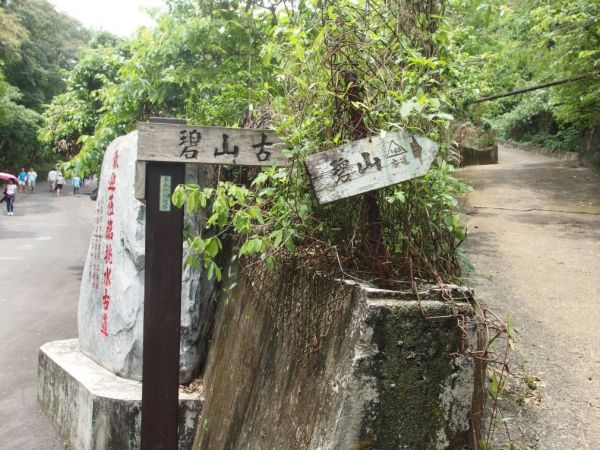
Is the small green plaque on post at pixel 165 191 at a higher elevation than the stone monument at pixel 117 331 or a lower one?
higher

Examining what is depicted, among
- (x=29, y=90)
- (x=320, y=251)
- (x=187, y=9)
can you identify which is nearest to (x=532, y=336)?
(x=320, y=251)

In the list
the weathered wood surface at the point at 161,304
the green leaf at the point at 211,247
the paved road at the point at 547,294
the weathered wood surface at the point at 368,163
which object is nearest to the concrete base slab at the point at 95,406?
the weathered wood surface at the point at 161,304

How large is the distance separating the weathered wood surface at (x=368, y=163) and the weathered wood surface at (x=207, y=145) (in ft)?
3.34

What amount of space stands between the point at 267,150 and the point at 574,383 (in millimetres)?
2703

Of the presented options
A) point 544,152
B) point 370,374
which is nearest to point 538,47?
point 370,374

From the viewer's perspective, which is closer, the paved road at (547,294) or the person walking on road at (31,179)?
the paved road at (547,294)

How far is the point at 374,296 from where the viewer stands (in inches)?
111

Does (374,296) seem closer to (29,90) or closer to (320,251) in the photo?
(320,251)

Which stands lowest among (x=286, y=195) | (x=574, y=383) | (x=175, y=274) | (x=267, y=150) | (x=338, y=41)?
(x=574, y=383)

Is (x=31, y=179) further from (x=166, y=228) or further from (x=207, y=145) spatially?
(x=207, y=145)

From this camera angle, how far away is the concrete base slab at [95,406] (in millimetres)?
5434

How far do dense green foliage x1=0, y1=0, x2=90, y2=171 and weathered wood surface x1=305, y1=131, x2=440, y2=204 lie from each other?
24588 millimetres

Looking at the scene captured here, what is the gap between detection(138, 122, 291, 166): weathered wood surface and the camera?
3951 mm

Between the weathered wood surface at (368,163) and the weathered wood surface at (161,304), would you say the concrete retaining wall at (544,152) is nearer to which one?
the weathered wood surface at (161,304)
